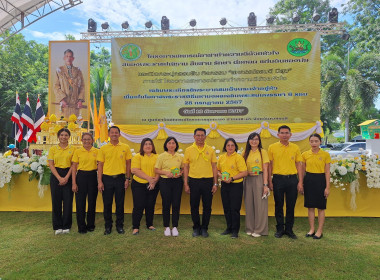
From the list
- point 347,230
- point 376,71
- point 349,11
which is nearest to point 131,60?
point 347,230

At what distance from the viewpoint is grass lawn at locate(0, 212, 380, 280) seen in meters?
2.41

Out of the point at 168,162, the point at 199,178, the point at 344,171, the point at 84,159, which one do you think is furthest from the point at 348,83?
the point at 84,159

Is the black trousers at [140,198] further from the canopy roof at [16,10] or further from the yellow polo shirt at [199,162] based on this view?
the canopy roof at [16,10]

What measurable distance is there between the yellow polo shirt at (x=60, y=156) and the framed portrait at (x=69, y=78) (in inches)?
235

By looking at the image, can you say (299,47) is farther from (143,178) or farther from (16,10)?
(16,10)

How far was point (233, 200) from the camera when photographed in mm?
3277

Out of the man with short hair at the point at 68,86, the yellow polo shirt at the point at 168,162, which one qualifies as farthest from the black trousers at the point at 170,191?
the man with short hair at the point at 68,86

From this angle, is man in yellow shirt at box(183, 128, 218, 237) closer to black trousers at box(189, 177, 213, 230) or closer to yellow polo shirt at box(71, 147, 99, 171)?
black trousers at box(189, 177, 213, 230)

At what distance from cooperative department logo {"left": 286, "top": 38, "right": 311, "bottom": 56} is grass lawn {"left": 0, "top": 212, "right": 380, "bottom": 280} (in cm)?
318

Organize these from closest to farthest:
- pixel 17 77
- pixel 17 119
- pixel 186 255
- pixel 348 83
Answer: pixel 186 255, pixel 17 119, pixel 348 83, pixel 17 77

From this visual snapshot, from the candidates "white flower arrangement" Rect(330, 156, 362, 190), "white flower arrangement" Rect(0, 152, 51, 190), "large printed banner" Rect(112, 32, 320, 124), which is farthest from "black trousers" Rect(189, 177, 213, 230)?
"white flower arrangement" Rect(0, 152, 51, 190)

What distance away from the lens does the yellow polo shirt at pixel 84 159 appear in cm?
342

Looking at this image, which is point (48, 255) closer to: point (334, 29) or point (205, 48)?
point (205, 48)

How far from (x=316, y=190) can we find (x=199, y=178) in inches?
56.8
